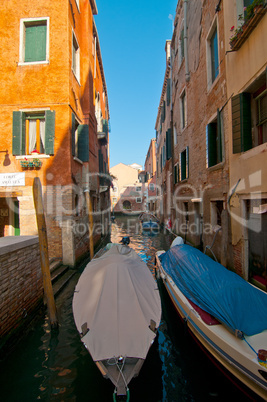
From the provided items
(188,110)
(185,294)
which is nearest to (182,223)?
(188,110)

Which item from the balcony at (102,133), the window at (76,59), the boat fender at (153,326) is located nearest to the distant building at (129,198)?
the balcony at (102,133)

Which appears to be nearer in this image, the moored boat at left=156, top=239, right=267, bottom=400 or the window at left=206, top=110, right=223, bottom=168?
the moored boat at left=156, top=239, right=267, bottom=400

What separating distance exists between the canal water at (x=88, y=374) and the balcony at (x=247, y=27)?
572 cm

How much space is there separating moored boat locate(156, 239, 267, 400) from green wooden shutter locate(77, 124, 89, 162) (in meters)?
5.55

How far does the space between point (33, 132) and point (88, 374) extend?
6671 mm

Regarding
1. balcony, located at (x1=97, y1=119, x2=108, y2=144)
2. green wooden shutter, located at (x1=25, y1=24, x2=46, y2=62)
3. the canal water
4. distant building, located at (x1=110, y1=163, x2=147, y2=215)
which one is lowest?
the canal water

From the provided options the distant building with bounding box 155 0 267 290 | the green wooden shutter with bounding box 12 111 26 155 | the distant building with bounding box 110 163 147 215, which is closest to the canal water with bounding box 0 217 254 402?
the distant building with bounding box 155 0 267 290

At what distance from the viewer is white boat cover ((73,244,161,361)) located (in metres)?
2.62

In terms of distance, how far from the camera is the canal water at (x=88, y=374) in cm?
277

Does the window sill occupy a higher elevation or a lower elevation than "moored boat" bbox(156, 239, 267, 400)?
higher

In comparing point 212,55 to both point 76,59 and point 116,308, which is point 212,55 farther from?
point 116,308

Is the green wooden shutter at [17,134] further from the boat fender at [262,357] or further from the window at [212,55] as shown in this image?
the boat fender at [262,357]

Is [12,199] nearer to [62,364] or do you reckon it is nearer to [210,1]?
[62,364]

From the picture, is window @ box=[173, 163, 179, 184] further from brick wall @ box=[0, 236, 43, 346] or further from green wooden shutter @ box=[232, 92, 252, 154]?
brick wall @ box=[0, 236, 43, 346]
